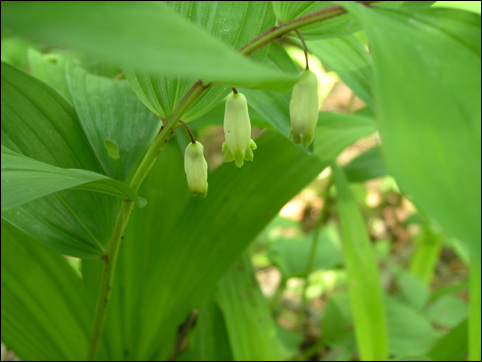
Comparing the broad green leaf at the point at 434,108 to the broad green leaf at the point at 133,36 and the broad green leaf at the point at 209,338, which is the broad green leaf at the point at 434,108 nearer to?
the broad green leaf at the point at 133,36

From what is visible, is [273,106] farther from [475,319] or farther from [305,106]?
[475,319]

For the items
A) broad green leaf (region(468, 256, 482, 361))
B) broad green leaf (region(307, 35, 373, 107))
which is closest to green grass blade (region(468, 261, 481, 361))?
broad green leaf (region(468, 256, 482, 361))

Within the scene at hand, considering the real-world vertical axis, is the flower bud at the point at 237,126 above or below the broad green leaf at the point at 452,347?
above

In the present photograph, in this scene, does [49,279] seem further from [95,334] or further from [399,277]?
[399,277]

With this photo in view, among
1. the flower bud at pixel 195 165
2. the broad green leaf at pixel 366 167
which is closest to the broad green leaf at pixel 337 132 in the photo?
the broad green leaf at pixel 366 167

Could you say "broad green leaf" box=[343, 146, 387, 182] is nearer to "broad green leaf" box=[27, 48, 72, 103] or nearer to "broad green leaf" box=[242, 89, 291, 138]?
"broad green leaf" box=[242, 89, 291, 138]

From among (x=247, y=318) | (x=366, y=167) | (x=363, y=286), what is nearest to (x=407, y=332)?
(x=363, y=286)

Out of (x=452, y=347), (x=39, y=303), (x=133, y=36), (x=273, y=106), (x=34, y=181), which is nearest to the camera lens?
(x=133, y=36)
